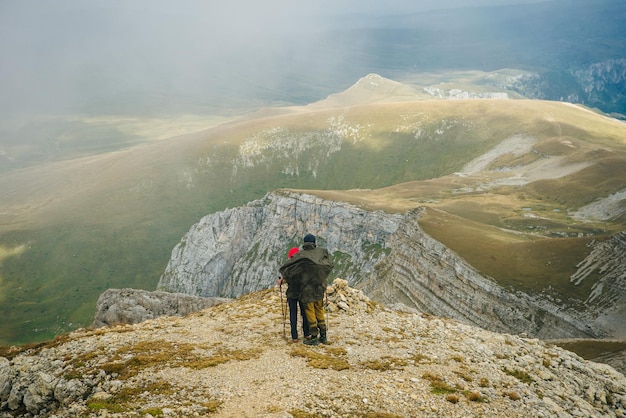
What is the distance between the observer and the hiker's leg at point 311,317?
17.8 m

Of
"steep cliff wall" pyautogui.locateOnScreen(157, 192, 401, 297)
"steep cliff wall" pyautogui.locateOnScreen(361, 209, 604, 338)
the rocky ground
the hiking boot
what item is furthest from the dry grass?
"steep cliff wall" pyautogui.locateOnScreen(157, 192, 401, 297)

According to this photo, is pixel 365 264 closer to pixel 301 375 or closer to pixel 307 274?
pixel 307 274

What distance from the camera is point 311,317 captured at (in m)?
18.1

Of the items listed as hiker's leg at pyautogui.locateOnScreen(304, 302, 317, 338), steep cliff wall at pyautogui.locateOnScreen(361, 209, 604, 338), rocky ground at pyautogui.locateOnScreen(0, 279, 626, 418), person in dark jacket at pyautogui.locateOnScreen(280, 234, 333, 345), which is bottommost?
steep cliff wall at pyautogui.locateOnScreen(361, 209, 604, 338)

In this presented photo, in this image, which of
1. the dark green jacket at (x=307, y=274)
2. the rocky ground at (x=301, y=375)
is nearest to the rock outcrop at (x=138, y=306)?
the rocky ground at (x=301, y=375)

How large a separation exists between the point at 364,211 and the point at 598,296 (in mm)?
71863

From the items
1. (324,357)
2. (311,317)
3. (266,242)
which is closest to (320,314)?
(311,317)

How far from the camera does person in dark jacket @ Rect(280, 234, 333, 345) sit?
1769 centimetres

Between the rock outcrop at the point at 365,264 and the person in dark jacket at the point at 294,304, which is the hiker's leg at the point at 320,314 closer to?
the person in dark jacket at the point at 294,304

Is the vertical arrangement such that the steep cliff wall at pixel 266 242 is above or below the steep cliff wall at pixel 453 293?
below

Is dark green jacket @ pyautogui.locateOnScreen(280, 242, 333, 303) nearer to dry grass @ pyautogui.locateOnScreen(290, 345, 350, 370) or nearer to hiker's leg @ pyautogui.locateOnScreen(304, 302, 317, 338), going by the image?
hiker's leg @ pyautogui.locateOnScreen(304, 302, 317, 338)

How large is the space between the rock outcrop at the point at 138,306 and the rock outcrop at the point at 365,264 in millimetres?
33102

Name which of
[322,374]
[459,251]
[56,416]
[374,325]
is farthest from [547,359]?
[459,251]

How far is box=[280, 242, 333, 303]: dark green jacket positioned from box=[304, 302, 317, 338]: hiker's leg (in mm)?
380
